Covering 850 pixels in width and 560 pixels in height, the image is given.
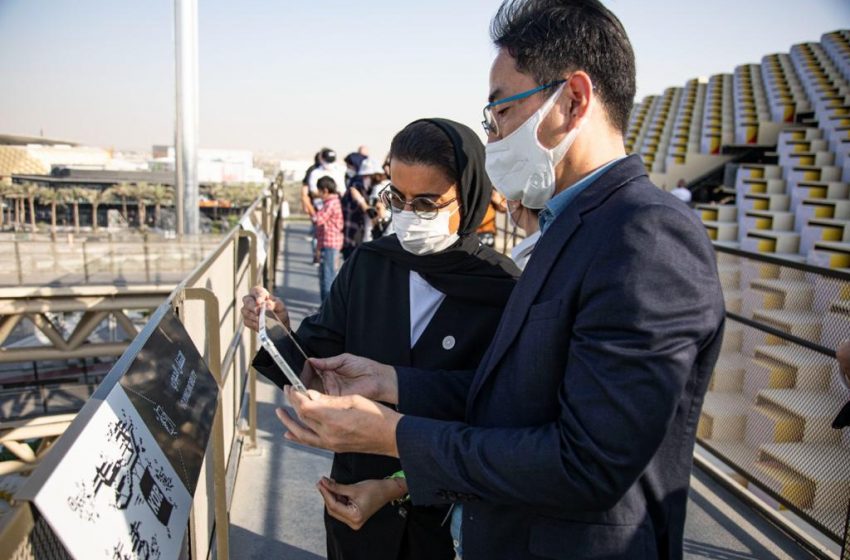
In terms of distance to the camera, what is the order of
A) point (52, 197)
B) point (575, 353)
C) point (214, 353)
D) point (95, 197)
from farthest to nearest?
point (95, 197) → point (52, 197) → point (214, 353) → point (575, 353)

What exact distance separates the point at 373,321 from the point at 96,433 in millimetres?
922

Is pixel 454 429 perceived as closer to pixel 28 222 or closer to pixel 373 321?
pixel 373 321

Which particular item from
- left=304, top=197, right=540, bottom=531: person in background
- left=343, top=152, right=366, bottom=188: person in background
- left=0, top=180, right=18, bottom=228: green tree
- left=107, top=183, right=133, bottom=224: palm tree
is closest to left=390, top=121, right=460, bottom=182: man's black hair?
left=304, top=197, right=540, bottom=531: person in background

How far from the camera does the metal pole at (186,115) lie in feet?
29.8

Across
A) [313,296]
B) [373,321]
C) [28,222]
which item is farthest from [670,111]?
[28,222]

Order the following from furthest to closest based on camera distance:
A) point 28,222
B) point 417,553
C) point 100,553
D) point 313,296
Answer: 1. point 28,222
2. point 313,296
3. point 417,553
4. point 100,553

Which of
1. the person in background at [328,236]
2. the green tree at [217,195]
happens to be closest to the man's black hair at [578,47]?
the person in background at [328,236]

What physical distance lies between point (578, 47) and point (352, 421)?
0.79m

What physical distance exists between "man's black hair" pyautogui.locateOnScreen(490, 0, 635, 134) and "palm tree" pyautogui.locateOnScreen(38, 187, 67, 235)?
39.1 m

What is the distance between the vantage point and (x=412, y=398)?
1.56 m

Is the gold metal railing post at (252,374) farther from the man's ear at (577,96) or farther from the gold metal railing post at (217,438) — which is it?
the man's ear at (577,96)

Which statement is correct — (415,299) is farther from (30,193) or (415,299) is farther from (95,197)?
(95,197)

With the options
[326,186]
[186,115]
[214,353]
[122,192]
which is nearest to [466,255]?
[214,353]

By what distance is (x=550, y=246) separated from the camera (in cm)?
114
